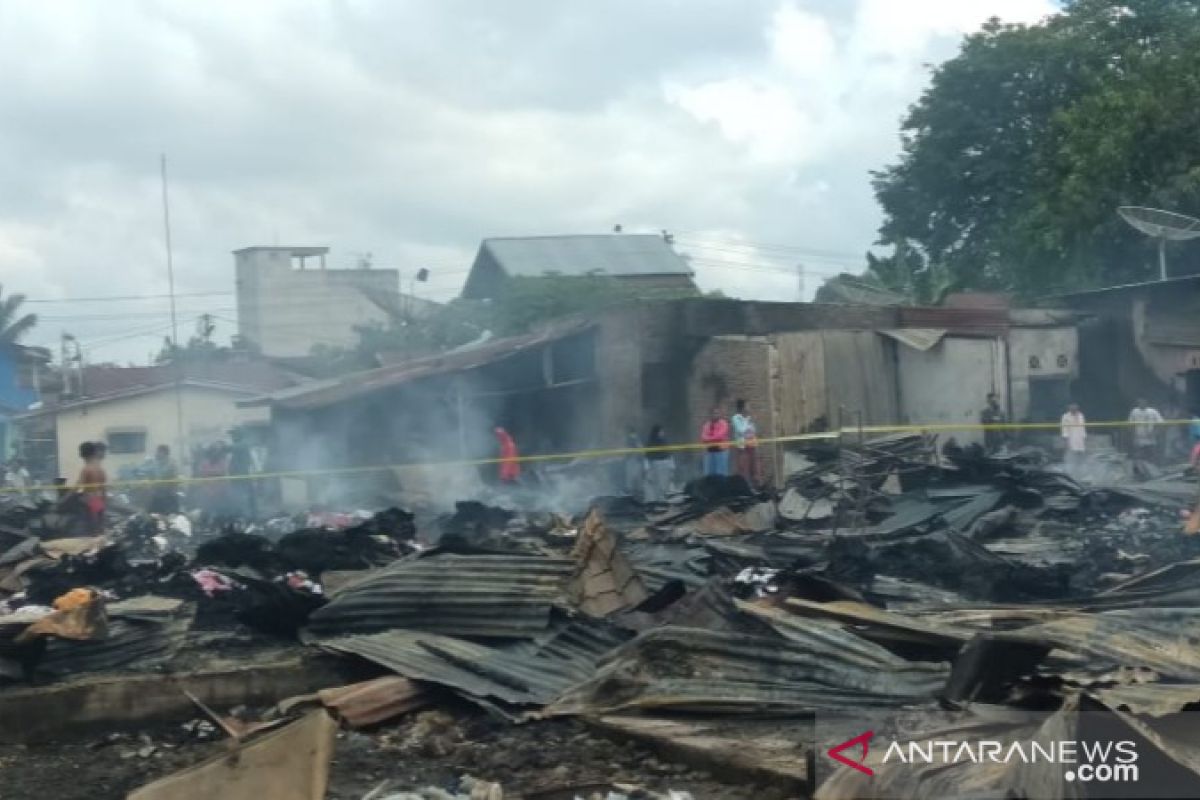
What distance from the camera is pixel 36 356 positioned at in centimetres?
5247

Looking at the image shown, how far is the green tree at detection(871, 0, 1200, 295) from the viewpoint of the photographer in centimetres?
3023

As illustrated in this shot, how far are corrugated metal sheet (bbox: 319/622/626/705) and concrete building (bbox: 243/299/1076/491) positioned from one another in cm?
1449

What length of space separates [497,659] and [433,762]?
1075 millimetres

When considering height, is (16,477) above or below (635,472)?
above

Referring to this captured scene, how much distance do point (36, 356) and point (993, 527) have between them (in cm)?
4651

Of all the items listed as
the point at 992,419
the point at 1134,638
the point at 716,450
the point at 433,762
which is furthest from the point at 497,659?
the point at 992,419

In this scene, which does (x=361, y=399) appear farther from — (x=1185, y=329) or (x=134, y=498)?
(x=1185, y=329)

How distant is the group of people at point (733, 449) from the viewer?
19.6m

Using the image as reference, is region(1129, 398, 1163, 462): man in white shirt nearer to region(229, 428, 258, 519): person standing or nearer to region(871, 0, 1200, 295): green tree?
region(871, 0, 1200, 295): green tree

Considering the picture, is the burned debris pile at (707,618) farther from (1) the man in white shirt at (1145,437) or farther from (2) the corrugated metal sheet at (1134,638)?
(1) the man in white shirt at (1145,437)

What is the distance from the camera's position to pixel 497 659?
7586 millimetres

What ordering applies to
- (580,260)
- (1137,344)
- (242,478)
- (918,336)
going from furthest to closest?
(580,260), (1137,344), (918,336), (242,478)

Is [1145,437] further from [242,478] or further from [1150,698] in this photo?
[1150,698]

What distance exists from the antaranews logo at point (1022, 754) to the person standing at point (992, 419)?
17812mm
